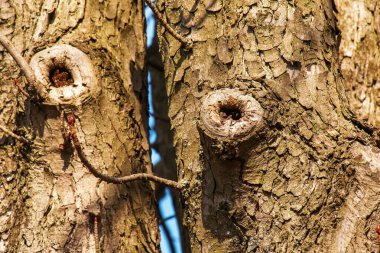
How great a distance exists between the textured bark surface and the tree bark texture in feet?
1.12

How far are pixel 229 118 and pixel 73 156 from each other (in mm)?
677

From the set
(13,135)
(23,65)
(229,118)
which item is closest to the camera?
(229,118)

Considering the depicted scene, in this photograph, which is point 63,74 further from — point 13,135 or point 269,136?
point 269,136

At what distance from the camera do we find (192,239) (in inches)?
71.6

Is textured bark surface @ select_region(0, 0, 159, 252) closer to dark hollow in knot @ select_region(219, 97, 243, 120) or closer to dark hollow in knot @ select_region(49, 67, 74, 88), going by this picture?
dark hollow in knot @ select_region(49, 67, 74, 88)

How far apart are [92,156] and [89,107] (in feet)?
0.55

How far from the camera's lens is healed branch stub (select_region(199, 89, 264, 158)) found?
5.29ft

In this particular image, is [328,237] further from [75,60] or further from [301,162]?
[75,60]

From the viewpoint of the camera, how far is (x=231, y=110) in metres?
1.65

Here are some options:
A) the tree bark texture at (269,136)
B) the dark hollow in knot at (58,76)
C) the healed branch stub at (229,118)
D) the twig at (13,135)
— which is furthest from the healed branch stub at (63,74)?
the healed branch stub at (229,118)

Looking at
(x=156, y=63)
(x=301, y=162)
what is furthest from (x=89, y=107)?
(x=156, y=63)

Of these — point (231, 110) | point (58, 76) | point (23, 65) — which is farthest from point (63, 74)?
point (231, 110)

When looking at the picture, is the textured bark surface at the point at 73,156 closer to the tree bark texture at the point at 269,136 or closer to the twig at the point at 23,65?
the twig at the point at 23,65

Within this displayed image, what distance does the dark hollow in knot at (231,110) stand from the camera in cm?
164
